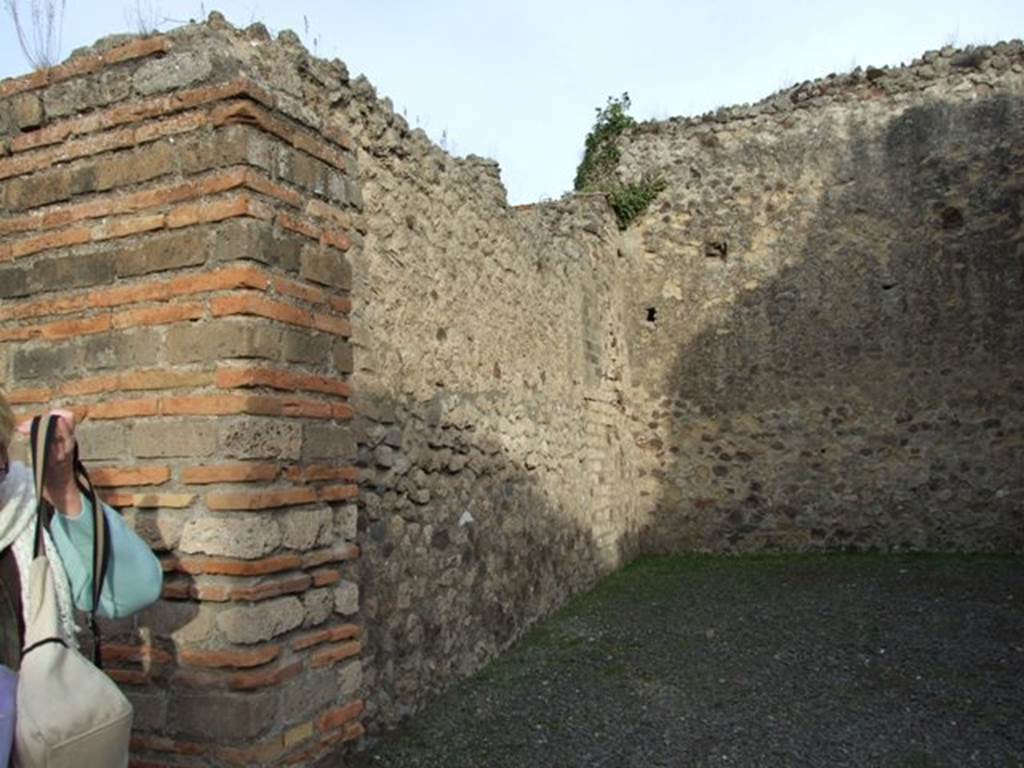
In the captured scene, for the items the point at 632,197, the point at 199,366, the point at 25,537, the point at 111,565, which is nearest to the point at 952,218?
the point at 632,197

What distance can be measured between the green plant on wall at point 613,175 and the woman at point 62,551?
793 centimetres

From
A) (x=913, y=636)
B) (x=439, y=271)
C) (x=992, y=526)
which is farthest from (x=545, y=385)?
(x=992, y=526)

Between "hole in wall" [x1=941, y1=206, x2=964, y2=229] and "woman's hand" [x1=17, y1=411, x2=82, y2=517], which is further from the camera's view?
"hole in wall" [x1=941, y1=206, x2=964, y2=229]

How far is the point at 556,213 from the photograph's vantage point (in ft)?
27.0

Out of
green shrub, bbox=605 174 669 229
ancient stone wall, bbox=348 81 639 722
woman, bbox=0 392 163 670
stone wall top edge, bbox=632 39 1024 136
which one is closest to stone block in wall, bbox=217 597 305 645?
woman, bbox=0 392 163 670

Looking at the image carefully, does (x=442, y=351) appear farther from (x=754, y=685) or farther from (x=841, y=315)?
(x=841, y=315)

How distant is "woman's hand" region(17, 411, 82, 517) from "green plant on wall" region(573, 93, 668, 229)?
312 inches

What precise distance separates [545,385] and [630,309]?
3274mm

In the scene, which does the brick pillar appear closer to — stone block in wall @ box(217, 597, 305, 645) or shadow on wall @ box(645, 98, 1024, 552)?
stone block in wall @ box(217, 597, 305, 645)

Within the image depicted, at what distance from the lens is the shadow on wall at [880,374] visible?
27.1 ft

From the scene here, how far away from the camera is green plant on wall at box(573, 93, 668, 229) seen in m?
9.43

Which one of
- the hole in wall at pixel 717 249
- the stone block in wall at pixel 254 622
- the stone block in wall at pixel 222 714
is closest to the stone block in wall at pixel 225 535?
the stone block in wall at pixel 254 622

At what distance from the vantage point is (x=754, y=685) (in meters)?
4.53

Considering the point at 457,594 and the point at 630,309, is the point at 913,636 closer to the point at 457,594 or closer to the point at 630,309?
the point at 457,594
